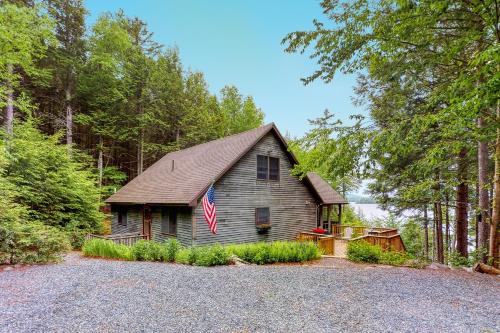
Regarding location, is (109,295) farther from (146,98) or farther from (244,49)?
(244,49)

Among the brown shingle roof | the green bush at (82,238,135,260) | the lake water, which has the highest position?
the brown shingle roof

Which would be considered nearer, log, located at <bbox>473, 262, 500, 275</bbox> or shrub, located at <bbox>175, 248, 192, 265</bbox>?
log, located at <bbox>473, 262, 500, 275</bbox>

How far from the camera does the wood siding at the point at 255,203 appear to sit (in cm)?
1156

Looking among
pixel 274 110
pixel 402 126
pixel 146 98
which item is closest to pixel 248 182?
pixel 402 126

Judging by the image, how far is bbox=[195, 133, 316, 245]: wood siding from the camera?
37.9ft

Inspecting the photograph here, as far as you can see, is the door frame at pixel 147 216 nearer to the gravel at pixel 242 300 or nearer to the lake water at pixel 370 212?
the gravel at pixel 242 300

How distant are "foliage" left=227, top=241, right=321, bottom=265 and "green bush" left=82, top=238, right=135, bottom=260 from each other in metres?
3.37

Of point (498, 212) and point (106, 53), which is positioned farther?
point (106, 53)

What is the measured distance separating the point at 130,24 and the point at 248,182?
23129 mm

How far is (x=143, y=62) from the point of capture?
72.2 feet

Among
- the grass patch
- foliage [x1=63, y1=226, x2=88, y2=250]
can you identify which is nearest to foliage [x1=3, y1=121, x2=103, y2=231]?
foliage [x1=63, y1=226, x2=88, y2=250]

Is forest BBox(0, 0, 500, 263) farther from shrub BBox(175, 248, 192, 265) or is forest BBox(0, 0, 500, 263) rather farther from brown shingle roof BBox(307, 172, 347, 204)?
shrub BBox(175, 248, 192, 265)

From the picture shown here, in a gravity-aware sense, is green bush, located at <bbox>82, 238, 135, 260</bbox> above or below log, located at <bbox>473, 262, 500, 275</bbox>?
below

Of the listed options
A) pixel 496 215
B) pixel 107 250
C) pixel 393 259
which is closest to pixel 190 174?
pixel 107 250
